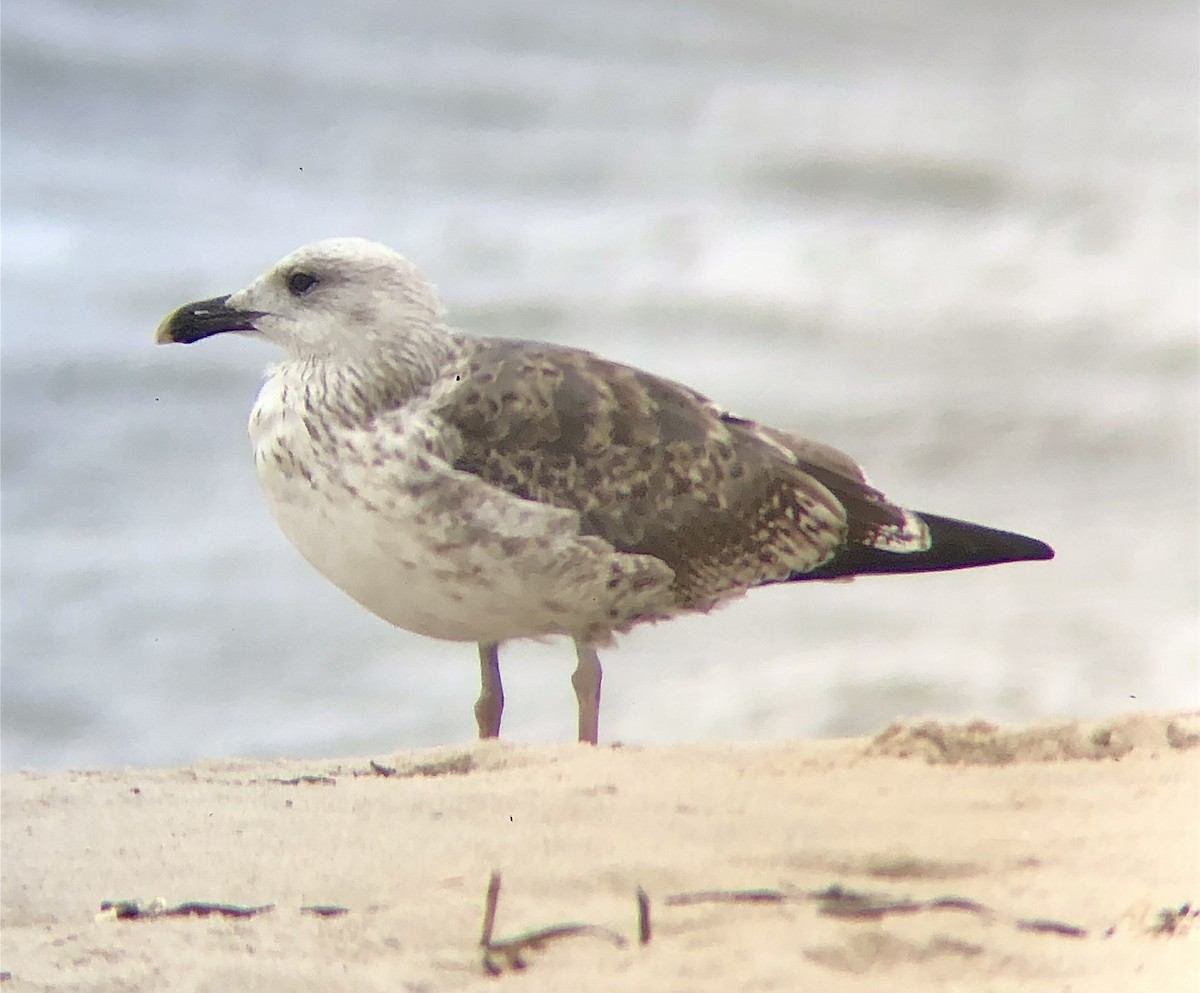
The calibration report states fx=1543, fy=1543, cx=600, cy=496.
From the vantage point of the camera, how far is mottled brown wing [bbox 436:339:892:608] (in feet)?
8.97

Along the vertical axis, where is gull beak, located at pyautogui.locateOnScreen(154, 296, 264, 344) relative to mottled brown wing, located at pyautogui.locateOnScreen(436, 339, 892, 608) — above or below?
above

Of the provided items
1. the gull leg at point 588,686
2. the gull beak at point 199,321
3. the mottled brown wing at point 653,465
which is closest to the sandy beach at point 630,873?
the gull leg at point 588,686

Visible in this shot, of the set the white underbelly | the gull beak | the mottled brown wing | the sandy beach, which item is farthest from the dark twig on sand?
the gull beak

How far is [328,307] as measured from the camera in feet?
8.96

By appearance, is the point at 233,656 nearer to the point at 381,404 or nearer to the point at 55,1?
the point at 381,404

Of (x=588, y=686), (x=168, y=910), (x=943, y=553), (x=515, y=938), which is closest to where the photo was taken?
(x=515, y=938)

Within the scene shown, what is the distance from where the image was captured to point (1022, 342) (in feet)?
9.30

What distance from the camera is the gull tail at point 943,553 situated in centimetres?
275

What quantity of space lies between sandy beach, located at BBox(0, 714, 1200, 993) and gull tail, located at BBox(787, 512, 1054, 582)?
1.37 feet

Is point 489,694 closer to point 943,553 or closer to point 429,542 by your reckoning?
point 429,542

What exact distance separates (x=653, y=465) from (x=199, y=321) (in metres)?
0.85

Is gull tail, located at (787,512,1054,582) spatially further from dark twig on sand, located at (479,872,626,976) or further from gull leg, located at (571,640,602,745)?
dark twig on sand, located at (479,872,626,976)

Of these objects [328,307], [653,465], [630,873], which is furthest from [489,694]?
[630,873]

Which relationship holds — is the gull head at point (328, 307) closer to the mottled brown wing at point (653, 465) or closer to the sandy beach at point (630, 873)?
the mottled brown wing at point (653, 465)
